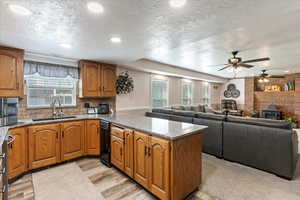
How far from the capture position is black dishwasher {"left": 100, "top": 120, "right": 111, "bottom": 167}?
9.02 feet

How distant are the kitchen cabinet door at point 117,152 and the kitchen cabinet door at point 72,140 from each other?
85 cm

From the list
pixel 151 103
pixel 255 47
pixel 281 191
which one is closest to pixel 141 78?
pixel 151 103

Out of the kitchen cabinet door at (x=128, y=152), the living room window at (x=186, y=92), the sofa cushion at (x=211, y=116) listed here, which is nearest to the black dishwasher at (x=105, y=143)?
the kitchen cabinet door at (x=128, y=152)

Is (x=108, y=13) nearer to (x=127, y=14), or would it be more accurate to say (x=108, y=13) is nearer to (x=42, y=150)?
(x=127, y=14)

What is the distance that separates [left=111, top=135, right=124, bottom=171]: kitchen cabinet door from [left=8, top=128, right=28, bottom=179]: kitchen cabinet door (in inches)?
57.5

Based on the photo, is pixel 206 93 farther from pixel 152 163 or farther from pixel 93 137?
pixel 152 163

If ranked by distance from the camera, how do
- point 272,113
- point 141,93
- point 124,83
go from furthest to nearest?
point 272,113 < point 141,93 < point 124,83

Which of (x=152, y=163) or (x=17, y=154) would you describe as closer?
(x=152, y=163)

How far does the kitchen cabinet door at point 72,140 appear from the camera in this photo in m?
2.78

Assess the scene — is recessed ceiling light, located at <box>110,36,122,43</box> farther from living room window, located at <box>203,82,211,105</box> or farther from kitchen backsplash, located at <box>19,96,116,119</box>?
living room window, located at <box>203,82,211,105</box>

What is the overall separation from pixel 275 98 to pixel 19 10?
31.4 ft

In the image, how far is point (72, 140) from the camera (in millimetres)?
2881

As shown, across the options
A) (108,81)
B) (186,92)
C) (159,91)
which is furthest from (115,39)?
(186,92)

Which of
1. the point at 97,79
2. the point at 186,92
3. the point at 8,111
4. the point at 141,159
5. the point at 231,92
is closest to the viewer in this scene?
the point at 141,159
